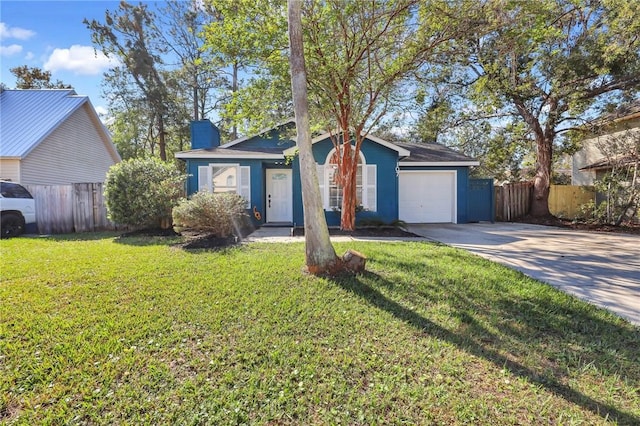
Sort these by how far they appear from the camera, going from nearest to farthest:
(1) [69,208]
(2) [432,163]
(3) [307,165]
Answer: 1. (3) [307,165]
2. (1) [69,208]
3. (2) [432,163]

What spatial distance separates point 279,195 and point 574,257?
33.5 feet

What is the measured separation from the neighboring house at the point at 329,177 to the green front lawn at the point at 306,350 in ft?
22.2

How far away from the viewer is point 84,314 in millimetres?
3729

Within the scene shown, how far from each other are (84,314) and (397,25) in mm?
8491

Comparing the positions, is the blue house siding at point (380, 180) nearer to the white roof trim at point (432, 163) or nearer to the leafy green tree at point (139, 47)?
the white roof trim at point (432, 163)

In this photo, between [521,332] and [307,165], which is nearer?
[521,332]

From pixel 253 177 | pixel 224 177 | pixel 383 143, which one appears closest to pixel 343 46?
pixel 383 143

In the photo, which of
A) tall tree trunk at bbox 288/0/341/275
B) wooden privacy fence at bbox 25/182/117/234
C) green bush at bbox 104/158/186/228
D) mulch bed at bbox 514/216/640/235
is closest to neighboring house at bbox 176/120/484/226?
mulch bed at bbox 514/216/640/235

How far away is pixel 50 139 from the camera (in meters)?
13.8

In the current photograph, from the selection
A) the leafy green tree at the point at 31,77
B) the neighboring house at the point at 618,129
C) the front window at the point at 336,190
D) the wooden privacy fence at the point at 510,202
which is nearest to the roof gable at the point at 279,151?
the front window at the point at 336,190

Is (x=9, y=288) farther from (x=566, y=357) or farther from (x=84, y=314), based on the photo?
(x=566, y=357)

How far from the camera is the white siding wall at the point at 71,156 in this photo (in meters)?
13.0

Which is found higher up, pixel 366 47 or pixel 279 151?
pixel 366 47

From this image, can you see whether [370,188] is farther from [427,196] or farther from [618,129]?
[618,129]
